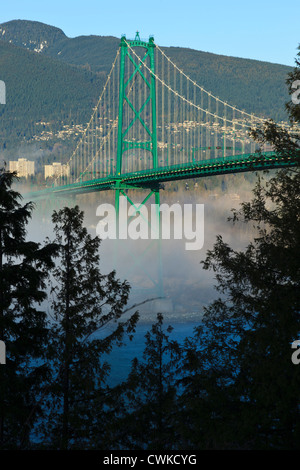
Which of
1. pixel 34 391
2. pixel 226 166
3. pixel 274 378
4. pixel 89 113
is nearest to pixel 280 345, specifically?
pixel 274 378

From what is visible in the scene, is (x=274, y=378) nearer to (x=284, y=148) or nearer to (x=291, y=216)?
(x=291, y=216)

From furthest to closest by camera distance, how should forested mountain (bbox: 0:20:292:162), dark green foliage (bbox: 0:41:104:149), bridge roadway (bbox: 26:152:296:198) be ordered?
dark green foliage (bbox: 0:41:104:149) < forested mountain (bbox: 0:20:292:162) < bridge roadway (bbox: 26:152:296:198)

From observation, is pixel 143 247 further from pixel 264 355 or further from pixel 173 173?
pixel 264 355

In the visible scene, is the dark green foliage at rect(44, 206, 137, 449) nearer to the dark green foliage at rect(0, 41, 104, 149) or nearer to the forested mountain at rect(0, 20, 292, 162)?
the forested mountain at rect(0, 20, 292, 162)

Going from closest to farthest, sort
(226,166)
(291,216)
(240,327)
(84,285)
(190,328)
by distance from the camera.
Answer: (291,216), (240,327), (84,285), (190,328), (226,166)

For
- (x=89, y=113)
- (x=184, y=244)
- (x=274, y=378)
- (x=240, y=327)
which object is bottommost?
(x=274, y=378)

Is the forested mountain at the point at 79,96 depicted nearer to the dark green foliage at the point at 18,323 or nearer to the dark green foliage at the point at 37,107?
the dark green foliage at the point at 37,107

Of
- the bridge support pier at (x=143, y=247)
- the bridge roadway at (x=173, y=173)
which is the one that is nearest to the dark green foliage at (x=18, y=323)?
the bridge support pier at (x=143, y=247)

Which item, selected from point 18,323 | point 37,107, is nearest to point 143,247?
point 18,323

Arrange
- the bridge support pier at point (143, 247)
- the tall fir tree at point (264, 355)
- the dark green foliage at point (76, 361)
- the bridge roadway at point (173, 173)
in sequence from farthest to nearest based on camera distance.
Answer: the bridge roadway at point (173, 173) → the bridge support pier at point (143, 247) → the dark green foliage at point (76, 361) → the tall fir tree at point (264, 355)

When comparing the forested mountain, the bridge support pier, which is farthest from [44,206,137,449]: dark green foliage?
the forested mountain
